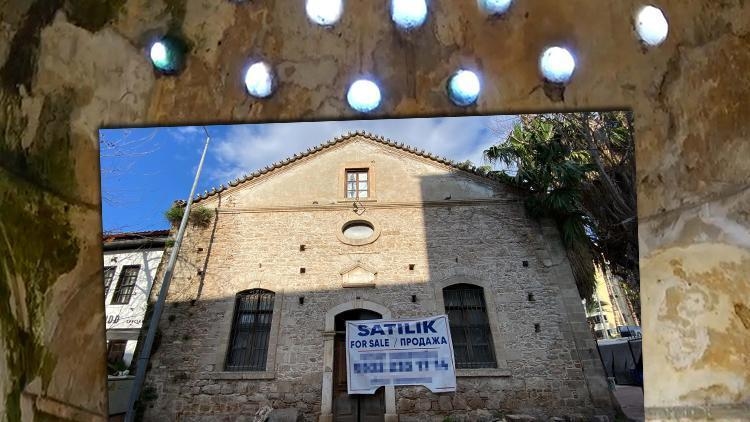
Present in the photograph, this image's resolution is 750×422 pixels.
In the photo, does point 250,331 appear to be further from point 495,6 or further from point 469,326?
point 495,6

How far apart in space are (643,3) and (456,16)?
78 cm

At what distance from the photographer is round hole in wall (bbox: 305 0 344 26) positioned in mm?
1894

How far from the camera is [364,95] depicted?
190cm

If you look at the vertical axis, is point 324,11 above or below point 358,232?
below

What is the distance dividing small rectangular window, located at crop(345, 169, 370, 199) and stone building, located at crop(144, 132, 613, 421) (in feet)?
0.15

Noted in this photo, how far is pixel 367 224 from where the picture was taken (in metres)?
12.5

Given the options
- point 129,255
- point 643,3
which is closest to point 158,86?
point 643,3

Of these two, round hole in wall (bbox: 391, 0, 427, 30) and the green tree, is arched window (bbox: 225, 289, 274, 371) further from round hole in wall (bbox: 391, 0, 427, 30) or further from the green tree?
round hole in wall (bbox: 391, 0, 427, 30)

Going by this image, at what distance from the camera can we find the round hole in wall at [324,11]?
189 cm

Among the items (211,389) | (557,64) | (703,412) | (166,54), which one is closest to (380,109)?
(557,64)

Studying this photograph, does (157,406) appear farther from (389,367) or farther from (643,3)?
(643,3)

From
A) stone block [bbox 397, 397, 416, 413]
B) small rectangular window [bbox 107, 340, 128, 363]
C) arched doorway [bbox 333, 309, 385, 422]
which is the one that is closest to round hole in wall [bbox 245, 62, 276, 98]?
arched doorway [bbox 333, 309, 385, 422]

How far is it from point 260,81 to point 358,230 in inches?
420

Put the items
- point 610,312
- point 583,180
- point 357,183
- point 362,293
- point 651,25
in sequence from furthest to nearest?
point 610,312 < point 357,183 < point 583,180 < point 362,293 < point 651,25
